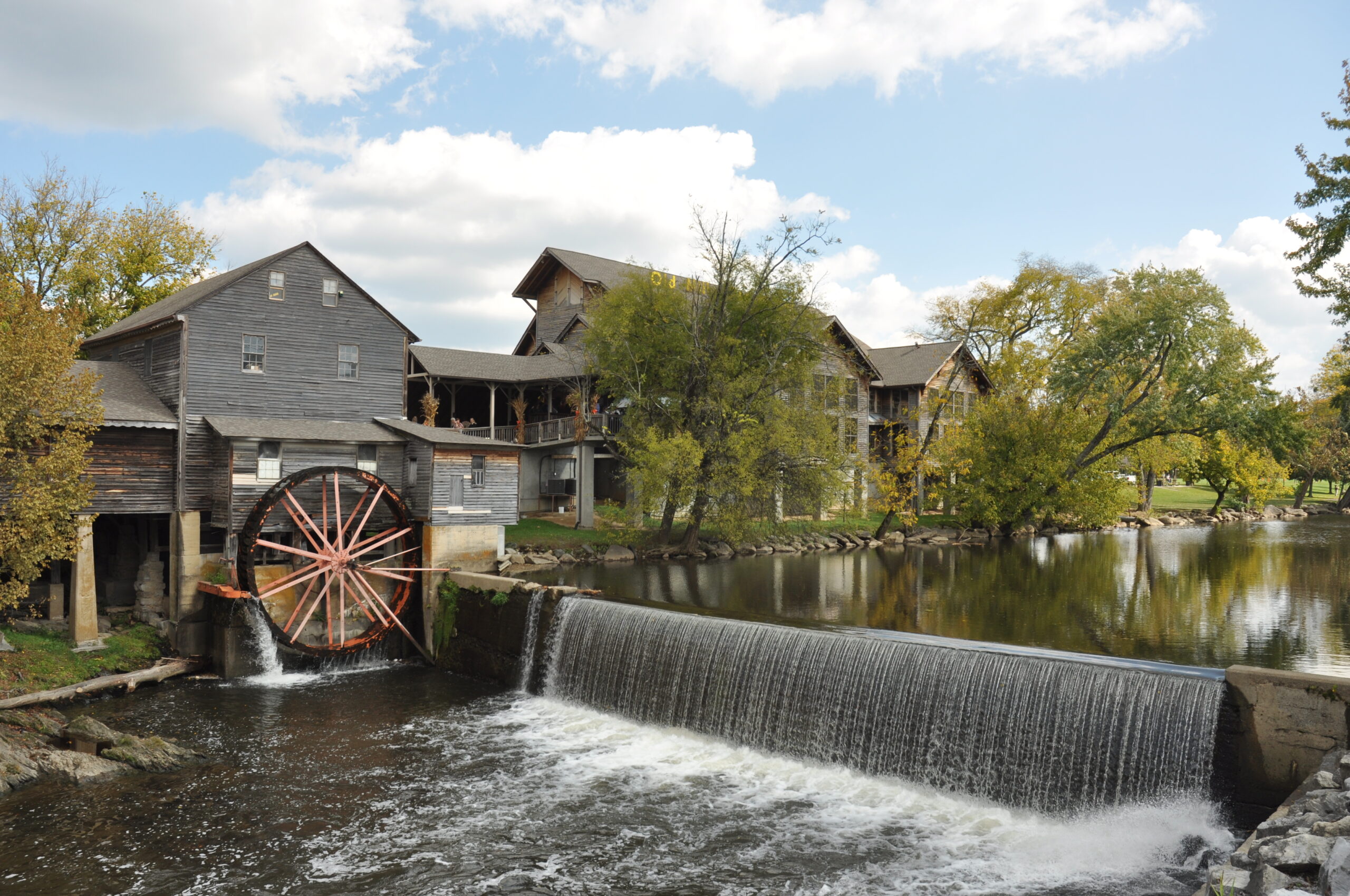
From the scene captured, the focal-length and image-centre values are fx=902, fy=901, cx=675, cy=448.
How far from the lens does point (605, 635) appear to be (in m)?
17.0

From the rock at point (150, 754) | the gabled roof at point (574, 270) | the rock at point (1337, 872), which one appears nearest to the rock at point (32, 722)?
the rock at point (150, 754)

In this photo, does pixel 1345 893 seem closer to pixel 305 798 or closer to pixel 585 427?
pixel 305 798

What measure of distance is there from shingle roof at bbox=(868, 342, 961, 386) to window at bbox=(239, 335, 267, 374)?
34359 millimetres

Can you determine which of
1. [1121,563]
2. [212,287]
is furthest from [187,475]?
[1121,563]

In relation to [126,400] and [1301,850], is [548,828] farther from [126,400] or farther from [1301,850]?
[126,400]

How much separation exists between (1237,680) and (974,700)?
10.2ft

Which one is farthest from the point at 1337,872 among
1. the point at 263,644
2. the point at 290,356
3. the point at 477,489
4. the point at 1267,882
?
the point at 290,356

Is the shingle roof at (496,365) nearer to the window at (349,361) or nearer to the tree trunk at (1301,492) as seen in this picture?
the window at (349,361)

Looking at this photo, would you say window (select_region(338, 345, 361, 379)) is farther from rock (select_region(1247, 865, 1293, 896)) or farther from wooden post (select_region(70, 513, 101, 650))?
rock (select_region(1247, 865, 1293, 896))

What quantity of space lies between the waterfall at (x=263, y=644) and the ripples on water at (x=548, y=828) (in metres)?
4.38

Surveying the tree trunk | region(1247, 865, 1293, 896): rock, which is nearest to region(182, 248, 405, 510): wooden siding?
region(1247, 865, 1293, 896): rock

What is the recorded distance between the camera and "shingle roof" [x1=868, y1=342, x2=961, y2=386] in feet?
162

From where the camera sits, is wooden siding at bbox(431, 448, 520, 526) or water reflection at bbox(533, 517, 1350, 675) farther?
wooden siding at bbox(431, 448, 520, 526)

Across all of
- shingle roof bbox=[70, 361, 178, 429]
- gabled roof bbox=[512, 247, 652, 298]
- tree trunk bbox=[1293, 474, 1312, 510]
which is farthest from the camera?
tree trunk bbox=[1293, 474, 1312, 510]
